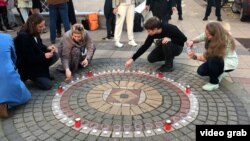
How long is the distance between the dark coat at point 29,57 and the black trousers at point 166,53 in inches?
83.8

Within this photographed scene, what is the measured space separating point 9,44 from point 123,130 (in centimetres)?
197

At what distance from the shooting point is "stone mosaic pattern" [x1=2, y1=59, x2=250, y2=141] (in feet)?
12.3

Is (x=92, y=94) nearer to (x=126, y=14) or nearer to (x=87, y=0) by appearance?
(x=126, y=14)

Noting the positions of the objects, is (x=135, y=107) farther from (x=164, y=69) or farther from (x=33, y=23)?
(x=33, y=23)

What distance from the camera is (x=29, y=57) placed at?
492cm

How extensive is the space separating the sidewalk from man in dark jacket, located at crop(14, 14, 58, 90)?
0.22 m

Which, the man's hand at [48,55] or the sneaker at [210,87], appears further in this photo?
the man's hand at [48,55]

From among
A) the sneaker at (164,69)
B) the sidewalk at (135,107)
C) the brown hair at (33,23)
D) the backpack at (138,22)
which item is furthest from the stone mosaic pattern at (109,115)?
the backpack at (138,22)

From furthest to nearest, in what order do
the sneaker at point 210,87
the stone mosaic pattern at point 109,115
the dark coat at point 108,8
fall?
1. the dark coat at point 108,8
2. the sneaker at point 210,87
3. the stone mosaic pattern at point 109,115

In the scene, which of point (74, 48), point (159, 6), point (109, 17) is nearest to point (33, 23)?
point (74, 48)

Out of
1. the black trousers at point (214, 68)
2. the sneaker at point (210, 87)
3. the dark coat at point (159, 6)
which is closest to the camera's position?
the black trousers at point (214, 68)

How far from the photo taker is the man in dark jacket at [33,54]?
4777 mm

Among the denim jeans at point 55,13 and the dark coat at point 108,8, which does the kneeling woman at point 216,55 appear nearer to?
the dark coat at point 108,8

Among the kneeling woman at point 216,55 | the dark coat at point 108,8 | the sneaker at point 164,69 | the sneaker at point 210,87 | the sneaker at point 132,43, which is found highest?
the dark coat at point 108,8
